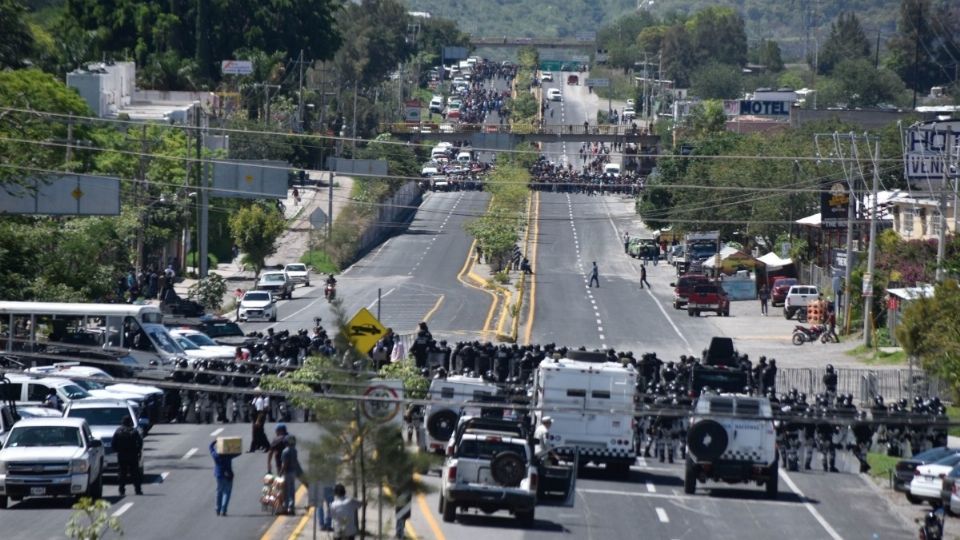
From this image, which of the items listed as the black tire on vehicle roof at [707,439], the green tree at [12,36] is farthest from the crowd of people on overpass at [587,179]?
the black tire on vehicle roof at [707,439]

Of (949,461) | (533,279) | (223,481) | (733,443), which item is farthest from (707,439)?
(533,279)

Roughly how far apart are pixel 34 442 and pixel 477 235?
215 ft

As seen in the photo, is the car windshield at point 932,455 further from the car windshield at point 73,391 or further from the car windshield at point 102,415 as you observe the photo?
the car windshield at point 73,391

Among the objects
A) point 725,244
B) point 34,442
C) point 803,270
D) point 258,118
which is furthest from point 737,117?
point 34,442

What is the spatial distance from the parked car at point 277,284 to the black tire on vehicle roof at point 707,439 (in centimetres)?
4361

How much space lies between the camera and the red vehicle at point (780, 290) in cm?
7719

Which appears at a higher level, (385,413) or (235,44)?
(235,44)

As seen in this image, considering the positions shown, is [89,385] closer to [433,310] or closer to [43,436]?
[43,436]

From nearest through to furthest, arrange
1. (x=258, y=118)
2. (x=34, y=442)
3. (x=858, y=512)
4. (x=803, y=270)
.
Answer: (x=34, y=442) → (x=858, y=512) → (x=803, y=270) → (x=258, y=118)

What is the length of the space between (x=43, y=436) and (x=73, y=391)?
892 centimetres

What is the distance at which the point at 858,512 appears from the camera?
33.6 meters

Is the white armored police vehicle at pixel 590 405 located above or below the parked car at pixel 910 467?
above

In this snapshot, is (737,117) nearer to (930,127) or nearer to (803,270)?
(803,270)

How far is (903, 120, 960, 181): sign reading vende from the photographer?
56219 millimetres
